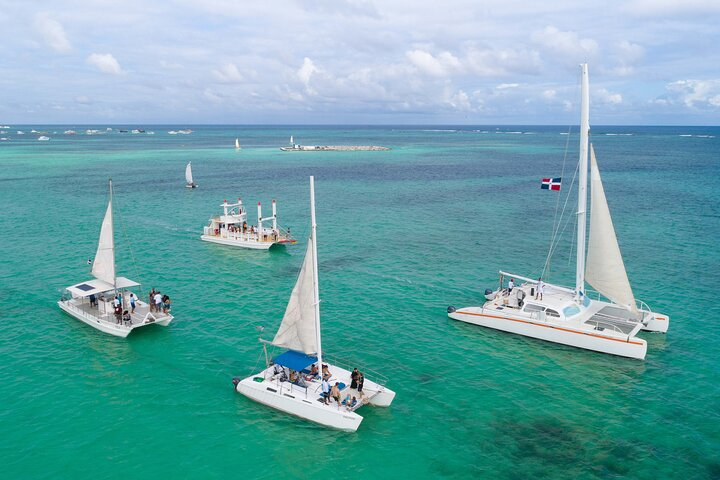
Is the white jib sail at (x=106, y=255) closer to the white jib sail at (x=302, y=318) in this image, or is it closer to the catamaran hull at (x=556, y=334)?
the white jib sail at (x=302, y=318)

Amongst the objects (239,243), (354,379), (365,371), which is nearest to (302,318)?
(354,379)

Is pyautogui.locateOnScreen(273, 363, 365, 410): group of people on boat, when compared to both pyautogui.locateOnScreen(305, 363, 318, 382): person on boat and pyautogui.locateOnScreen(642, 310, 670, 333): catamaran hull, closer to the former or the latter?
pyautogui.locateOnScreen(305, 363, 318, 382): person on boat

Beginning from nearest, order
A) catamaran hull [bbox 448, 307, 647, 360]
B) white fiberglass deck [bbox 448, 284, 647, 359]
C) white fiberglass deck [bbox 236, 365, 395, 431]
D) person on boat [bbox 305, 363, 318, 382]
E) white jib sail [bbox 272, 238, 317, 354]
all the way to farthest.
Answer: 1. white fiberglass deck [bbox 236, 365, 395, 431]
2. white jib sail [bbox 272, 238, 317, 354]
3. person on boat [bbox 305, 363, 318, 382]
4. catamaran hull [bbox 448, 307, 647, 360]
5. white fiberglass deck [bbox 448, 284, 647, 359]

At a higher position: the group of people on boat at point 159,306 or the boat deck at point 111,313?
the group of people on boat at point 159,306

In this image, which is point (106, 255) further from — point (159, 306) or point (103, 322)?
point (159, 306)

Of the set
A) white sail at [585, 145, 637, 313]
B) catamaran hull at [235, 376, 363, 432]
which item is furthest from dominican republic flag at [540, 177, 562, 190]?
catamaran hull at [235, 376, 363, 432]

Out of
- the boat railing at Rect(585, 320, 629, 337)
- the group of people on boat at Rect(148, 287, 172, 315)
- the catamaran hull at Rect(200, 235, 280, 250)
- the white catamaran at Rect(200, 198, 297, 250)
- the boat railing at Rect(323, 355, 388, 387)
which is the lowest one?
the boat railing at Rect(323, 355, 388, 387)

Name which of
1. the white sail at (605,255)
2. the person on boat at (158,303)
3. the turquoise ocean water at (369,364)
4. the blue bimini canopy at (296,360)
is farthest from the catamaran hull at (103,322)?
the white sail at (605,255)
